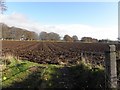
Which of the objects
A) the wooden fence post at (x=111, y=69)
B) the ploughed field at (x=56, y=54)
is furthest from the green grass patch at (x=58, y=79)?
the ploughed field at (x=56, y=54)

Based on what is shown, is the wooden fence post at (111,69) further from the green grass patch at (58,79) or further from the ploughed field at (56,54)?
the ploughed field at (56,54)

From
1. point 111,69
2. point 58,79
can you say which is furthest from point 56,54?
point 111,69

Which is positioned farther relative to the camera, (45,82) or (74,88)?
(45,82)

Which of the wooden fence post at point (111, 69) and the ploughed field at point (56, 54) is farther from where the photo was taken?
the ploughed field at point (56, 54)

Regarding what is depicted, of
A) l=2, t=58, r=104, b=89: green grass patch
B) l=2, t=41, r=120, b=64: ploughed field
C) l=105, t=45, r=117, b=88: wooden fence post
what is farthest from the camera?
l=2, t=41, r=120, b=64: ploughed field

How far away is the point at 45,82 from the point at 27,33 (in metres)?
129

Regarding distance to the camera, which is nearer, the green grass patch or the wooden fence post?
the wooden fence post

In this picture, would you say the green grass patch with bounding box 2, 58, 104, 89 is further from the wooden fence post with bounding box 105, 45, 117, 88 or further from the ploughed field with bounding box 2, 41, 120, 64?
the ploughed field with bounding box 2, 41, 120, 64

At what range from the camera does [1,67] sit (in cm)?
1508

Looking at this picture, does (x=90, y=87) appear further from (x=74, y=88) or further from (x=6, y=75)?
(x=6, y=75)

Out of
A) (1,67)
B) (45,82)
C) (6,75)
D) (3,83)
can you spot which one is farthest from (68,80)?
(1,67)

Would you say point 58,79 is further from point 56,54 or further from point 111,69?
point 56,54

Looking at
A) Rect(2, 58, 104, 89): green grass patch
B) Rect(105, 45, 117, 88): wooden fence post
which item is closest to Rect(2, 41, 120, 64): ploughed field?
Rect(2, 58, 104, 89): green grass patch

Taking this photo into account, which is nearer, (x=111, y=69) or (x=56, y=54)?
(x=111, y=69)
